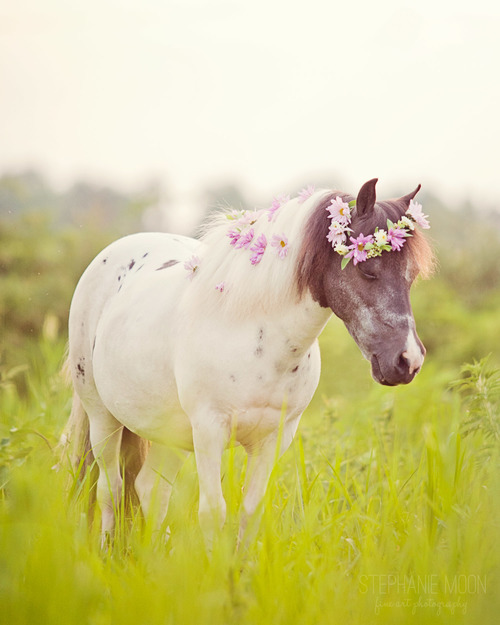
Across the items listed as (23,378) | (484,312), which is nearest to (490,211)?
(484,312)

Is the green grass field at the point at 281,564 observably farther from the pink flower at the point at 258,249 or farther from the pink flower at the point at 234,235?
the pink flower at the point at 234,235

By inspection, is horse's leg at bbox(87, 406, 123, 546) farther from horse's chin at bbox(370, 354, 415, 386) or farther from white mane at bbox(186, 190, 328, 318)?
horse's chin at bbox(370, 354, 415, 386)

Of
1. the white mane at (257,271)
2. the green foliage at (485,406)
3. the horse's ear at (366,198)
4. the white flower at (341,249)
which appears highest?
the horse's ear at (366,198)

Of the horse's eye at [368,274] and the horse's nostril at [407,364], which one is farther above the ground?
the horse's eye at [368,274]

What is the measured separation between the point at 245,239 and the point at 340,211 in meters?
0.47

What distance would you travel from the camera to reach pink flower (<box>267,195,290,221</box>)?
9.00 feet

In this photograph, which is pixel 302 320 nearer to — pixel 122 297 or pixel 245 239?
pixel 245 239

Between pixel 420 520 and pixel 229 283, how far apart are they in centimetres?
121

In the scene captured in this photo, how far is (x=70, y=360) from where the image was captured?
3.75 m

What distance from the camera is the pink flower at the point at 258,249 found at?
2.64 meters

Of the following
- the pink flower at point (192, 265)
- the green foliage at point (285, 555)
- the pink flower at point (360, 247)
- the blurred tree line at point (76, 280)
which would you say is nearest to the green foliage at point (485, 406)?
the green foliage at point (285, 555)

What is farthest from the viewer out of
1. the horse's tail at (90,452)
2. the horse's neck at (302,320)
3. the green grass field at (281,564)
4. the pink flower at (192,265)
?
the horse's tail at (90,452)

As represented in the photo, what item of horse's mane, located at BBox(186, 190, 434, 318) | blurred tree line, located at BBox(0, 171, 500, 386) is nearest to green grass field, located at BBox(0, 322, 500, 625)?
horse's mane, located at BBox(186, 190, 434, 318)

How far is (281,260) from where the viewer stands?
2.56m
